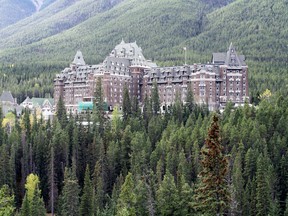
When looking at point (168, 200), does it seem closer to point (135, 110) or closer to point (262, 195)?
point (262, 195)

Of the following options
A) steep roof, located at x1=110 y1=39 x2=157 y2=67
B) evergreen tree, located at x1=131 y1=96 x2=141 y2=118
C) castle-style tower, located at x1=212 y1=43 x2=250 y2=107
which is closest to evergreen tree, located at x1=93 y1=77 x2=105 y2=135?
evergreen tree, located at x1=131 y1=96 x2=141 y2=118

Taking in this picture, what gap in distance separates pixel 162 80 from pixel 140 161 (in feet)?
174

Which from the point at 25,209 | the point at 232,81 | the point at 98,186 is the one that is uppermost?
A: the point at 232,81

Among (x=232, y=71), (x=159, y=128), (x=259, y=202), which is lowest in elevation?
(x=259, y=202)

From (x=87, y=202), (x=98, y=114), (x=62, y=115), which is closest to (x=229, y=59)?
(x=98, y=114)

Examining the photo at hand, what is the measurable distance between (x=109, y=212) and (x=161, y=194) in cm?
743

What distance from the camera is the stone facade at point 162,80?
445 ft

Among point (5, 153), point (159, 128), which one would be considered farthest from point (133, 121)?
point (5, 153)

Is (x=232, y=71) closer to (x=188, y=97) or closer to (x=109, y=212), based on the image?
(x=188, y=97)

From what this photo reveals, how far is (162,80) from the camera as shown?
469 feet

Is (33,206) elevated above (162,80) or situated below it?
below

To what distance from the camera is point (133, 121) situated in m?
112

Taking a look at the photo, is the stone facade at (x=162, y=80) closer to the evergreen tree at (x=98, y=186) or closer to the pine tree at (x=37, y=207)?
the evergreen tree at (x=98, y=186)

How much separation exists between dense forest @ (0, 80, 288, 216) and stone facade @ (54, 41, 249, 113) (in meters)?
14.1
